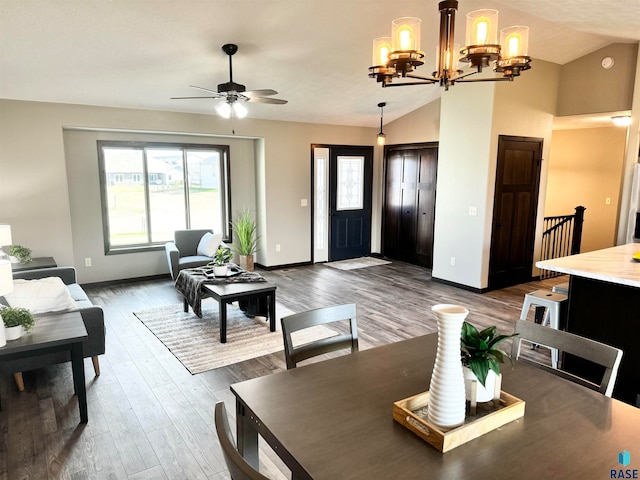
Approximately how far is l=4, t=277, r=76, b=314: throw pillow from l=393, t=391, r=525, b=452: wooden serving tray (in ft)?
9.39

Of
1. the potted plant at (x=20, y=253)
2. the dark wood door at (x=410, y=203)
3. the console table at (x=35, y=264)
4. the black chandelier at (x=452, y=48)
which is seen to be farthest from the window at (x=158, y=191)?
the black chandelier at (x=452, y=48)

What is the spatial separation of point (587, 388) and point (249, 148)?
6605 millimetres

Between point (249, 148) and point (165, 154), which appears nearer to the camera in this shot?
point (165, 154)

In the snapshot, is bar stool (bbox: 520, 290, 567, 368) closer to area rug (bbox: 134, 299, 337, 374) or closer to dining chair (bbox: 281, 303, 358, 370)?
area rug (bbox: 134, 299, 337, 374)

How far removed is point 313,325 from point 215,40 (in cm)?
341

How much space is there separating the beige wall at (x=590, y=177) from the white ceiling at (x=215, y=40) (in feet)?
8.25

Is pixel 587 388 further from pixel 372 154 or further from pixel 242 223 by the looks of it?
pixel 372 154

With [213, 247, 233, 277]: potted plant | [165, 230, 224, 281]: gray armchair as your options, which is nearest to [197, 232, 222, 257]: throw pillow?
[165, 230, 224, 281]: gray armchair

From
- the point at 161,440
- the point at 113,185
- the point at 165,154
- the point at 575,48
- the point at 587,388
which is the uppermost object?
the point at 575,48

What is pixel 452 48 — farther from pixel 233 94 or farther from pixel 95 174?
pixel 95 174

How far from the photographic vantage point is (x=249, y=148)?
24.3 feet

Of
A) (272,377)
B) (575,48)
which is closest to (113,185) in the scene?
(272,377)

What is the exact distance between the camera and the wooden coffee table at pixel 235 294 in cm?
410

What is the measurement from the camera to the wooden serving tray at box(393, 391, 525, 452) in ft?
4.00
